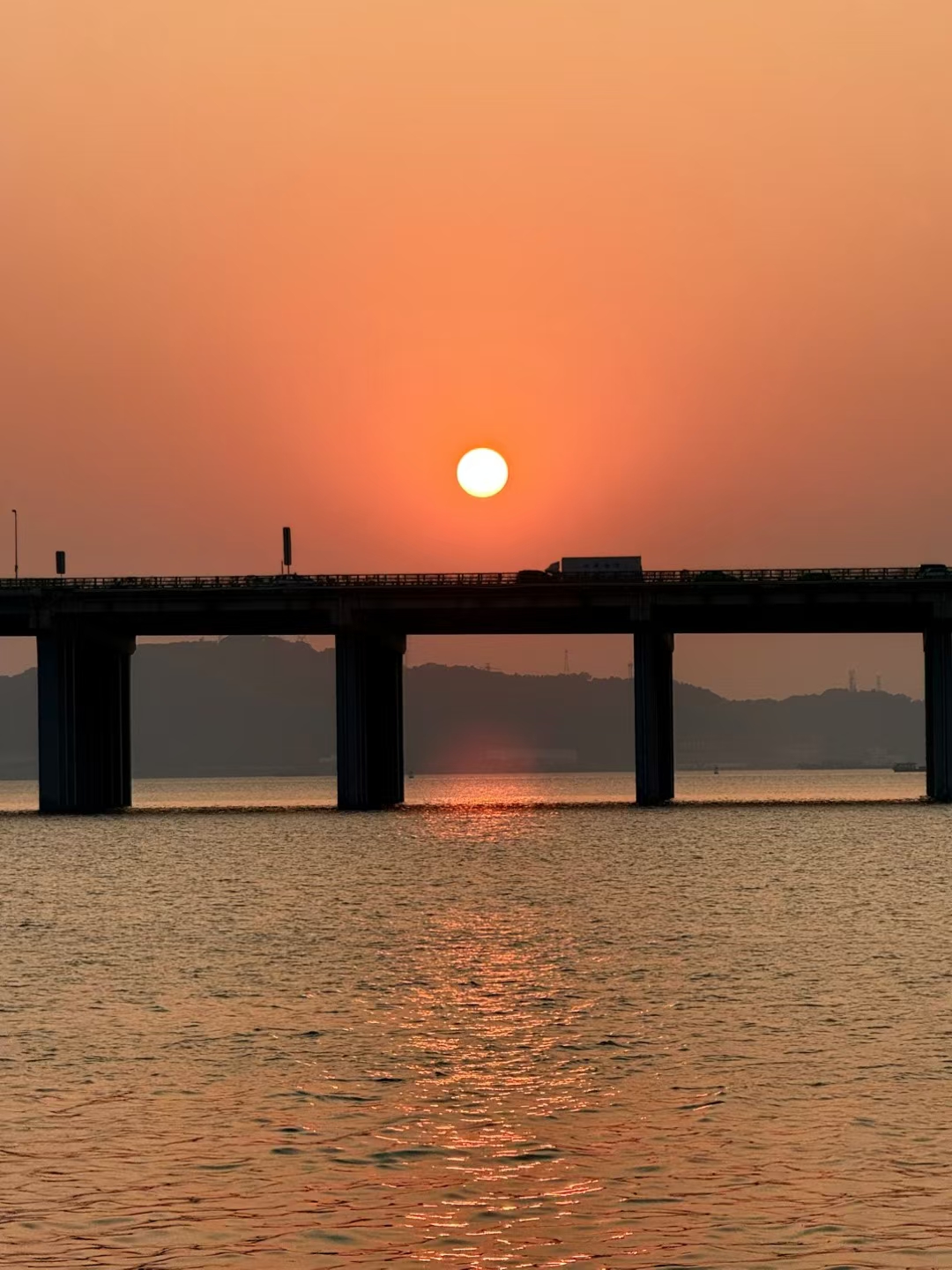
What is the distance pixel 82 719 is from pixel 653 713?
5219cm

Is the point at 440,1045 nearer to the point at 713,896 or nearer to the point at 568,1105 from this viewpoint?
the point at 568,1105

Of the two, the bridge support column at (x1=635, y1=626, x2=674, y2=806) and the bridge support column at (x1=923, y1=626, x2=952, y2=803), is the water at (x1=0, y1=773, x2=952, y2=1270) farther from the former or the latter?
the bridge support column at (x1=923, y1=626, x2=952, y2=803)

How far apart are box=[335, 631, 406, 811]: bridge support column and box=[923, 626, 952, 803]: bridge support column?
50.5 m

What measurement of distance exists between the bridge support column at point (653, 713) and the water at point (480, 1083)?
84705mm

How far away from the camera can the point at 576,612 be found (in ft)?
523

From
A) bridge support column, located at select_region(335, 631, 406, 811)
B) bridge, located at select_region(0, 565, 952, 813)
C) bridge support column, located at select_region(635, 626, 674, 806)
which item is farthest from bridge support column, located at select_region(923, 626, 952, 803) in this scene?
bridge support column, located at select_region(335, 631, 406, 811)

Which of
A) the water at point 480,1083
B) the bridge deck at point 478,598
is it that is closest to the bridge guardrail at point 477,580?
the bridge deck at point 478,598

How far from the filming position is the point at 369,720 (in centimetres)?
16800

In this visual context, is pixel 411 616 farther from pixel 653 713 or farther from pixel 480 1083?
pixel 480 1083

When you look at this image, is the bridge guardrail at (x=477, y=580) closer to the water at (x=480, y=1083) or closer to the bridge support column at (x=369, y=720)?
the bridge support column at (x=369, y=720)

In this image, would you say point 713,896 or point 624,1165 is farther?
point 713,896

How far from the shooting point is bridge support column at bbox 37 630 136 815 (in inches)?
6314

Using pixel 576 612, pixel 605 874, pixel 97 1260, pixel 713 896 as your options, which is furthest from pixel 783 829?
pixel 97 1260

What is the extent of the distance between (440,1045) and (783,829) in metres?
117
